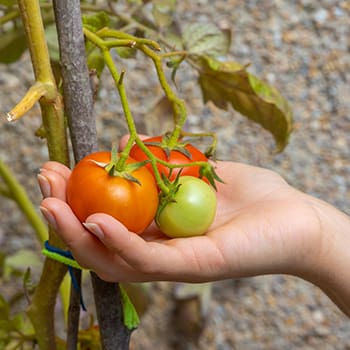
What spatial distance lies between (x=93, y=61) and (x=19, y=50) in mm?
174

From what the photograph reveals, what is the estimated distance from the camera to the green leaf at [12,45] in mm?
775

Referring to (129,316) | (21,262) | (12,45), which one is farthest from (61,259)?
(21,262)

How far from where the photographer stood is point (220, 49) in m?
0.73

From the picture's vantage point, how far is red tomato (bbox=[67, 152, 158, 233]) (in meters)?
0.50

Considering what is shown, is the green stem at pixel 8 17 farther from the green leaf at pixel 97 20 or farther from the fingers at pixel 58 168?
the fingers at pixel 58 168

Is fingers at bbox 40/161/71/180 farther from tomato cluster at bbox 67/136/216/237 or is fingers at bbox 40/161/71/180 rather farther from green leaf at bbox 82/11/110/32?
green leaf at bbox 82/11/110/32

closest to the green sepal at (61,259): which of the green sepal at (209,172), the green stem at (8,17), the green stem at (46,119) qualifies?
the green stem at (46,119)

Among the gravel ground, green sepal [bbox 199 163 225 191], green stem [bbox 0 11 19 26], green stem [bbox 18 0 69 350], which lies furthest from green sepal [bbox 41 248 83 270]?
the gravel ground

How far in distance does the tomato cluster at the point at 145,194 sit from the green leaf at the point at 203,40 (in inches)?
6.0

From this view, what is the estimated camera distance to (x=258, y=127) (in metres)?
1.35

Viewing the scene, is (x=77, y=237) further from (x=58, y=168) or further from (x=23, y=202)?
(x=23, y=202)

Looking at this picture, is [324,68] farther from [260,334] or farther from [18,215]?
[18,215]

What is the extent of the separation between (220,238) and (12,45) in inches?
14.8

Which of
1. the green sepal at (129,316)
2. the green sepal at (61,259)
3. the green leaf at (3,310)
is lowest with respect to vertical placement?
the green leaf at (3,310)
